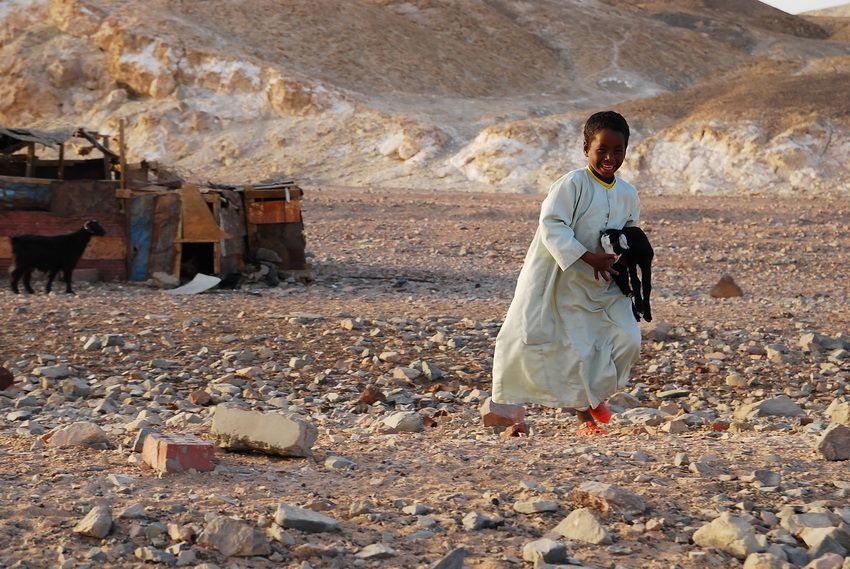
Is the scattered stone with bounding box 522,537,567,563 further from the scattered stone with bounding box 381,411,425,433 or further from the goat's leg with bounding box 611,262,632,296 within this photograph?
the scattered stone with bounding box 381,411,425,433

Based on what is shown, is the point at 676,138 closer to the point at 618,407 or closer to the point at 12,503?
A: the point at 618,407

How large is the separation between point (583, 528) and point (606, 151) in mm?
2137

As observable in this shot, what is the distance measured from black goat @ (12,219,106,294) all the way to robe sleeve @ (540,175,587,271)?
274 inches

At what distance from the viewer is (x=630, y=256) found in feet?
16.5

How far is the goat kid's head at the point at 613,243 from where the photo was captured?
16.3ft

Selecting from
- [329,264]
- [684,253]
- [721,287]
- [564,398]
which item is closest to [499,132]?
[684,253]

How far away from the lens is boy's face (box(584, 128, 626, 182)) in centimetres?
491

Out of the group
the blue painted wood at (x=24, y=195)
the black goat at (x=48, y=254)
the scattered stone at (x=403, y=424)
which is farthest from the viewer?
the blue painted wood at (x=24, y=195)

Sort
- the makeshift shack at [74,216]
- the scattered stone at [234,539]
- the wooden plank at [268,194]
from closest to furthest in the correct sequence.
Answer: the scattered stone at [234,539] → the makeshift shack at [74,216] → the wooden plank at [268,194]

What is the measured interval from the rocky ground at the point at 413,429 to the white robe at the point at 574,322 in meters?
0.27

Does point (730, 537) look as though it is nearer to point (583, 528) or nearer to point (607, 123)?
point (583, 528)

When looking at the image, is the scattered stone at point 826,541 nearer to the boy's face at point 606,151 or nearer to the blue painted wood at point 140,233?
the boy's face at point 606,151

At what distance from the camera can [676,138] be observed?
29.3 m

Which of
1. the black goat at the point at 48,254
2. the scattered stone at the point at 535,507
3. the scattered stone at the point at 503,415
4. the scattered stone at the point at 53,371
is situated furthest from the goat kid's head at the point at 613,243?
the black goat at the point at 48,254
